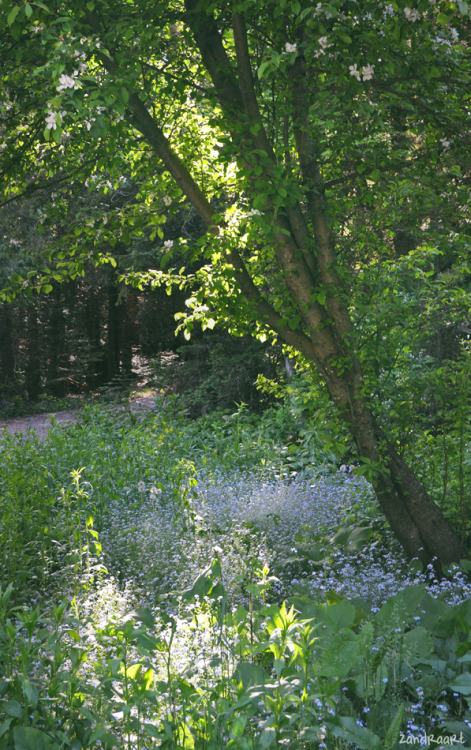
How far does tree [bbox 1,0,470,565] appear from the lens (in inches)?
127

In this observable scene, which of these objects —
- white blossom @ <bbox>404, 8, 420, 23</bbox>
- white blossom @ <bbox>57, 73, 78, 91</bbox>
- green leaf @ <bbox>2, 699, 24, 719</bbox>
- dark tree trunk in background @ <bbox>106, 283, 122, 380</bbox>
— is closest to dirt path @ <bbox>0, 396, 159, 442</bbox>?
dark tree trunk in background @ <bbox>106, 283, 122, 380</bbox>

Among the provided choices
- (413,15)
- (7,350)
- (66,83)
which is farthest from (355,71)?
(7,350)

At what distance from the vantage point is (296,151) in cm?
393

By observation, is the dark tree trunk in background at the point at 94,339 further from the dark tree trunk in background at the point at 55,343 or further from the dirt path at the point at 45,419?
the dirt path at the point at 45,419

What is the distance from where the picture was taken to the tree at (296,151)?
10.5ft

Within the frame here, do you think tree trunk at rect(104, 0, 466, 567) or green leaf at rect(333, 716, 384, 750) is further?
tree trunk at rect(104, 0, 466, 567)

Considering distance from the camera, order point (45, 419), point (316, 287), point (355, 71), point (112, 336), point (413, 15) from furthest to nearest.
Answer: point (112, 336) → point (45, 419) → point (316, 287) → point (355, 71) → point (413, 15)

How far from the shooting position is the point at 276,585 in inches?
148

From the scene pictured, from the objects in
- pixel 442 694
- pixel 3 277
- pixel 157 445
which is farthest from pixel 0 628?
pixel 3 277

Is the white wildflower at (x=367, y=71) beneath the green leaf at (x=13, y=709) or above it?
above

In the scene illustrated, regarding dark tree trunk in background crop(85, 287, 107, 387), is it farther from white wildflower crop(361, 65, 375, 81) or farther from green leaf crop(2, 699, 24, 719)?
green leaf crop(2, 699, 24, 719)

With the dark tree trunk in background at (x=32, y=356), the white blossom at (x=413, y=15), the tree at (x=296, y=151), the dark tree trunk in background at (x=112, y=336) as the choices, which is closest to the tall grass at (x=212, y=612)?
the tree at (x=296, y=151)

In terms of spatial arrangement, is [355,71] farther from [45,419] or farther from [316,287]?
[45,419]

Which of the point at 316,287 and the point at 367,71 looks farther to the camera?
the point at 316,287
